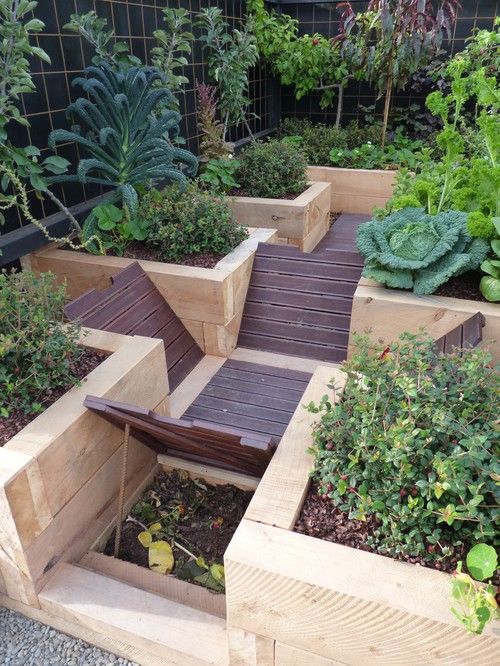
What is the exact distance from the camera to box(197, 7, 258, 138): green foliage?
469cm

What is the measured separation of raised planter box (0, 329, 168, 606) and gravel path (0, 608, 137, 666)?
4.1 inches

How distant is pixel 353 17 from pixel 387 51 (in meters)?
0.59

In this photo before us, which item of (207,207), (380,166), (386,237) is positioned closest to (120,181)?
(207,207)

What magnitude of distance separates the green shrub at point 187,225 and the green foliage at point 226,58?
181 cm

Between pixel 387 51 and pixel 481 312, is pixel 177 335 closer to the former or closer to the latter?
pixel 481 312

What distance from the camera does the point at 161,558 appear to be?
6.69ft

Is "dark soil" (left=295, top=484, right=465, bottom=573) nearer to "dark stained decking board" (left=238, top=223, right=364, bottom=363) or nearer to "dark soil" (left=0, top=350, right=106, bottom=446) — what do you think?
"dark soil" (left=0, top=350, right=106, bottom=446)

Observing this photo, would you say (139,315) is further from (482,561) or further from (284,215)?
(482,561)

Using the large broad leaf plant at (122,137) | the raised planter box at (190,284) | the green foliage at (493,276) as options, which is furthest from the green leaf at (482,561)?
the large broad leaf plant at (122,137)

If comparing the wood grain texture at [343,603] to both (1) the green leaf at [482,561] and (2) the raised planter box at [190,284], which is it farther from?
(2) the raised planter box at [190,284]

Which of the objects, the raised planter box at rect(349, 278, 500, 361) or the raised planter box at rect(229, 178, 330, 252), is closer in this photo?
the raised planter box at rect(349, 278, 500, 361)

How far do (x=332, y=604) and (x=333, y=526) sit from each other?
0.24 metres

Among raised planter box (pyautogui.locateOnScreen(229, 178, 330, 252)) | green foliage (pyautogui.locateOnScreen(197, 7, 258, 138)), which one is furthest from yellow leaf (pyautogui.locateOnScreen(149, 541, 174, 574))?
green foliage (pyautogui.locateOnScreen(197, 7, 258, 138))

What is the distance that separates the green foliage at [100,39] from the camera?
→ 3172mm
